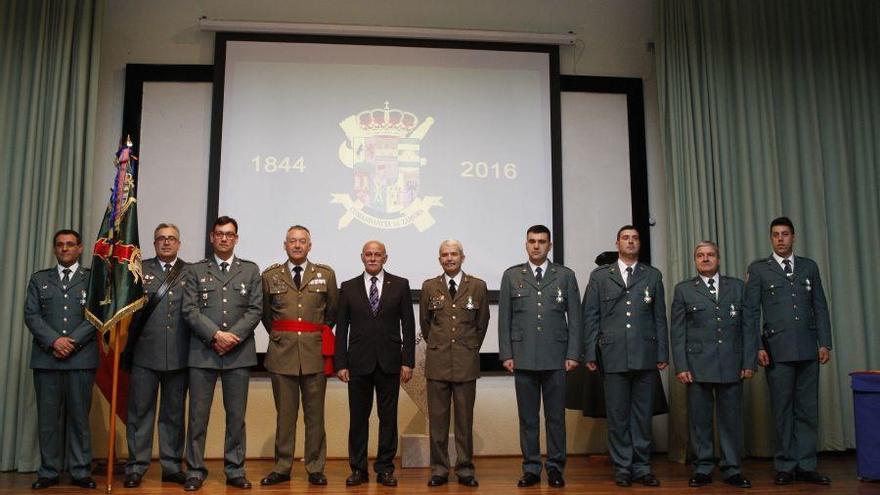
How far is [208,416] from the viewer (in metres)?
4.59

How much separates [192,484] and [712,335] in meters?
3.19

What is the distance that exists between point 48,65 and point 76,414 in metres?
2.75

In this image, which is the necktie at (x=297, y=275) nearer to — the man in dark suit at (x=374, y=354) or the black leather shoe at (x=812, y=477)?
the man in dark suit at (x=374, y=354)

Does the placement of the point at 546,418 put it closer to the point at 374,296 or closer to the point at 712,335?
the point at 712,335

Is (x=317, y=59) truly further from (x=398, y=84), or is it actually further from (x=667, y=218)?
(x=667, y=218)

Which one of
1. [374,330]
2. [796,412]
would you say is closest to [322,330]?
[374,330]

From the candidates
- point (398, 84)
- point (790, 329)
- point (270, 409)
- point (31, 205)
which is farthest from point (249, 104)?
point (790, 329)

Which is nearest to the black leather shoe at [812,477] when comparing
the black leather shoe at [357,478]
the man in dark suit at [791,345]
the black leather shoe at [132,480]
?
the man in dark suit at [791,345]

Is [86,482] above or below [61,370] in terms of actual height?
below

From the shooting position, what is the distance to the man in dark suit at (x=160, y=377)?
4.61 metres

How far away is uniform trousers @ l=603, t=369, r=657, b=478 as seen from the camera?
4660mm

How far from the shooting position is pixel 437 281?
4.79 m

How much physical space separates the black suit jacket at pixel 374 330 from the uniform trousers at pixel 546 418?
0.73m

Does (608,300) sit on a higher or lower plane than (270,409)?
higher
